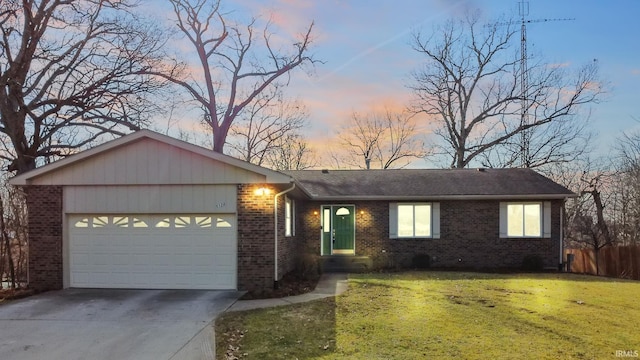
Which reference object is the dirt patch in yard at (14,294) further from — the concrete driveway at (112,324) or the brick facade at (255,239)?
the brick facade at (255,239)

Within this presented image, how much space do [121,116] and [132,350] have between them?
13895mm

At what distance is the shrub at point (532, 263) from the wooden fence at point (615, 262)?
2781mm

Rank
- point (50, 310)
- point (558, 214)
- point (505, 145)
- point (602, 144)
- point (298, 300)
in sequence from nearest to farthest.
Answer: point (50, 310)
point (298, 300)
point (558, 214)
point (602, 144)
point (505, 145)

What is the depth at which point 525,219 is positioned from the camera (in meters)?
17.8

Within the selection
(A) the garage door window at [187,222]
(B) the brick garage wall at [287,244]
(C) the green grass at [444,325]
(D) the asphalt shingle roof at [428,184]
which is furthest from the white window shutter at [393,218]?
(A) the garage door window at [187,222]

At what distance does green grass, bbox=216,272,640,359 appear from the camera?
21.7 ft

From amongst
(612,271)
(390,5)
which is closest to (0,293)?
(390,5)

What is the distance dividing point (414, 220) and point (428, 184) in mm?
1715

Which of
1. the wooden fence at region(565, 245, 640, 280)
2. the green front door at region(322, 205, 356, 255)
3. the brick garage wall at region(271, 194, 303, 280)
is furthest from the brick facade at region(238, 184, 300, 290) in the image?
the wooden fence at region(565, 245, 640, 280)

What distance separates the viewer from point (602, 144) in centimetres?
2877

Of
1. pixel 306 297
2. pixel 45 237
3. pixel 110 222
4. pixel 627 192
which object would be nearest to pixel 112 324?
pixel 306 297

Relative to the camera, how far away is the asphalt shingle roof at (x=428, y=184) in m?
17.6

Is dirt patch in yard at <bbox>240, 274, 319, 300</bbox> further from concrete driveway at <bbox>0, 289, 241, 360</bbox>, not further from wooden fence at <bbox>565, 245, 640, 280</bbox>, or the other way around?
wooden fence at <bbox>565, 245, 640, 280</bbox>

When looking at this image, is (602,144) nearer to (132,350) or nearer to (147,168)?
(147,168)
